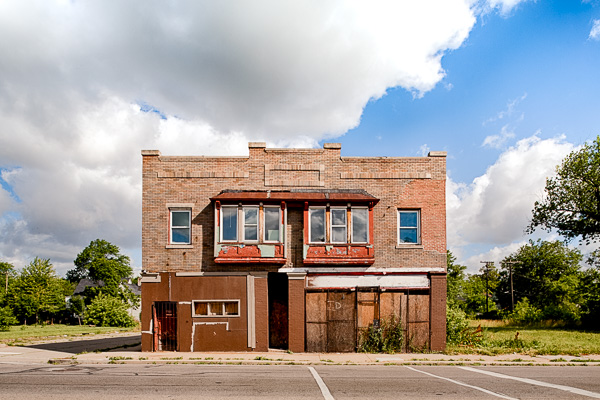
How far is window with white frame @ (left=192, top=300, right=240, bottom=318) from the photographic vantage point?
59.7 feet

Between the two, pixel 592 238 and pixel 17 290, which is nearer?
pixel 592 238

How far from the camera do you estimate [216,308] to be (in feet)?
60.0

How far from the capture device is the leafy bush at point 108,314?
4609 centimetres

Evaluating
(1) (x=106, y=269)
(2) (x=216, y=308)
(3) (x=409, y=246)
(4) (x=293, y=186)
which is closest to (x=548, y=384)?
(3) (x=409, y=246)

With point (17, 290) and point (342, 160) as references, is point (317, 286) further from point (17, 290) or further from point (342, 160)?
point (17, 290)

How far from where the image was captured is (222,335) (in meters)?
18.0

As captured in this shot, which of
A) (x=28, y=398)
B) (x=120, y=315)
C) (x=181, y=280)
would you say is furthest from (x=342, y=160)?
(x=120, y=315)

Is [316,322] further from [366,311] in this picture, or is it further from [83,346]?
A: [83,346]

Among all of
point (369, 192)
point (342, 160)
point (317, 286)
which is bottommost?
point (317, 286)

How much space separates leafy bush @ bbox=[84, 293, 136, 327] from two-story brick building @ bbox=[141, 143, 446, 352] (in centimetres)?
3096

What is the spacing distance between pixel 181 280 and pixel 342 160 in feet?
26.8

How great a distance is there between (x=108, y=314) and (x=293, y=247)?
3547 centimetres

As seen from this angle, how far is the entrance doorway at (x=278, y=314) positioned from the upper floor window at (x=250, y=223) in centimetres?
194

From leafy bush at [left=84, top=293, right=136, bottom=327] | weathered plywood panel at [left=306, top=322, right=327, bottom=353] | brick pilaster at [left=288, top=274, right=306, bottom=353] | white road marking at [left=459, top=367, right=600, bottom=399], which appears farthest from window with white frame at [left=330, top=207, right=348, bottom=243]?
leafy bush at [left=84, top=293, right=136, bottom=327]
